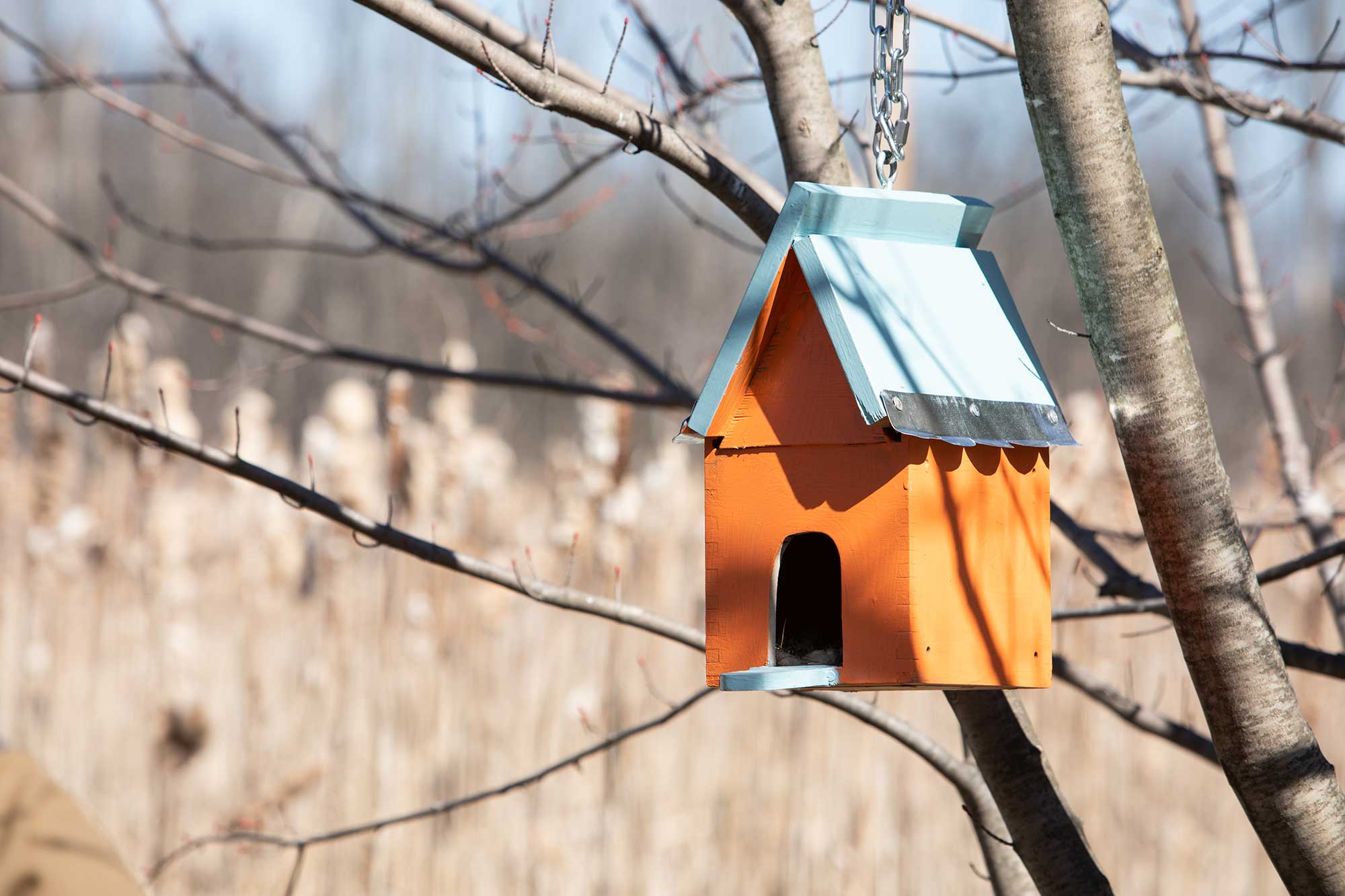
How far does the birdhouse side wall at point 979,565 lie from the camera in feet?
A: 4.30

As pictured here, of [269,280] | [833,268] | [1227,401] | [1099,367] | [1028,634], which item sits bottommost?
[1028,634]

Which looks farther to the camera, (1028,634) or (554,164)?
(554,164)

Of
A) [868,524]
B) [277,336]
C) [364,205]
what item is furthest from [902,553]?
[364,205]

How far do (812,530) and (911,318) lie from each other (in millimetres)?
240

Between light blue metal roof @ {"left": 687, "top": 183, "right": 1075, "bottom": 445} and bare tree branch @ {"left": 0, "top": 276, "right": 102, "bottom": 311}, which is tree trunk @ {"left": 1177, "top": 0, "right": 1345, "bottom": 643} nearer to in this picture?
light blue metal roof @ {"left": 687, "top": 183, "right": 1075, "bottom": 445}

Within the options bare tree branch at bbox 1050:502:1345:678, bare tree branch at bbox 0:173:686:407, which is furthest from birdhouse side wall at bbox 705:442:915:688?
bare tree branch at bbox 0:173:686:407

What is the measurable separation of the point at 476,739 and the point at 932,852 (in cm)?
139

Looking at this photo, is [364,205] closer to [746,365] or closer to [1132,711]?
[746,365]

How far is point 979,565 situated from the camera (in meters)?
1.37

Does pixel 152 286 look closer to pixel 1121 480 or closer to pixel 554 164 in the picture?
pixel 1121 480

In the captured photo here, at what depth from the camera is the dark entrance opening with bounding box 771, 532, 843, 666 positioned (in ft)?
5.29

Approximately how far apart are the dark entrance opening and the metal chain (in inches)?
18.6

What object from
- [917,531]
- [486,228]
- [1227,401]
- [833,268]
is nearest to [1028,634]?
[917,531]

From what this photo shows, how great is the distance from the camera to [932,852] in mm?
3965
